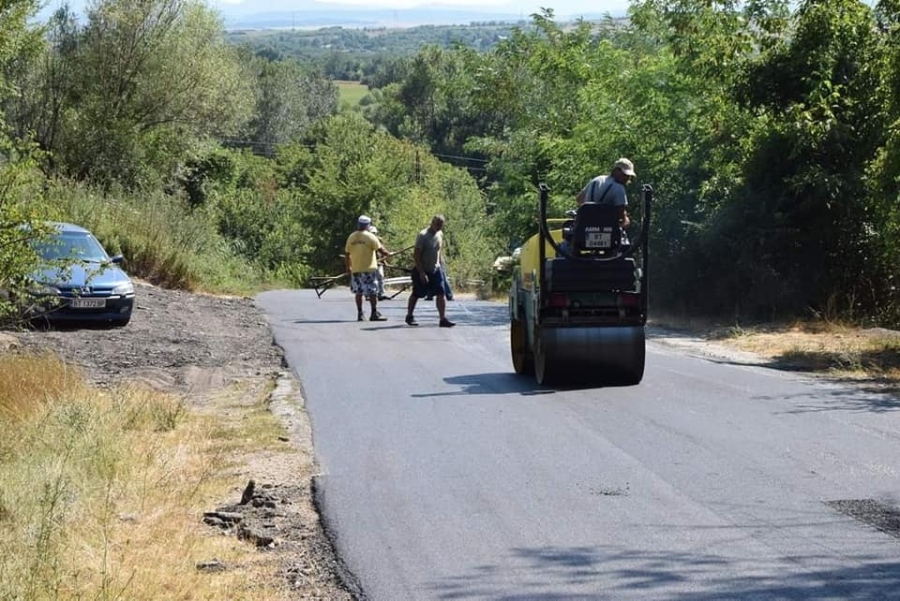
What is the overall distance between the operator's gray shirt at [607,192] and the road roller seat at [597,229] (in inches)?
12.7

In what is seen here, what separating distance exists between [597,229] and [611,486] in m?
5.24

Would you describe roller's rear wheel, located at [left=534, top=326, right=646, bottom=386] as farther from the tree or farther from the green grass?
the green grass

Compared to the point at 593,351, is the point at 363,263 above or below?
below

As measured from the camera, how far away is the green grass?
159225mm

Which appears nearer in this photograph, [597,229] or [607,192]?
[597,229]

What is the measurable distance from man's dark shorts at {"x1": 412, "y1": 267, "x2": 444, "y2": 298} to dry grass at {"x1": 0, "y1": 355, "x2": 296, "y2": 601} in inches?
356

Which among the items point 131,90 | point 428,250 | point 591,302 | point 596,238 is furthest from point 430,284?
point 131,90

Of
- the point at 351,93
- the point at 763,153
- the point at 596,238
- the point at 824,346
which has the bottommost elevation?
the point at 824,346

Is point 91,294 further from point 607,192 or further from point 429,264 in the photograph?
point 607,192

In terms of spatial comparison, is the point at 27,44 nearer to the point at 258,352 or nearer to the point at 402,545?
the point at 258,352

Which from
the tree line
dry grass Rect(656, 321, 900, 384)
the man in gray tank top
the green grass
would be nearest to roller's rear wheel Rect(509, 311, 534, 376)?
dry grass Rect(656, 321, 900, 384)

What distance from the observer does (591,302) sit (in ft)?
47.2

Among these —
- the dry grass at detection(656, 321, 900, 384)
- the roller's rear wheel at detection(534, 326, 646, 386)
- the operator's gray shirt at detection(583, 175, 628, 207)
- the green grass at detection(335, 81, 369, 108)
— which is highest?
the green grass at detection(335, 81, 369, 108)

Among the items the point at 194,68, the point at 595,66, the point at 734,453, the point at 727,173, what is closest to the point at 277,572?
the point at 734,453
